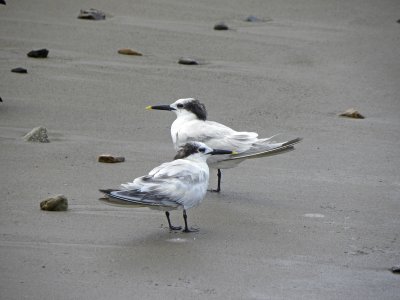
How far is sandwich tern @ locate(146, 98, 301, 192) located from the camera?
19.2 feet

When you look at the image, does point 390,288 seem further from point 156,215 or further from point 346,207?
point 156,215

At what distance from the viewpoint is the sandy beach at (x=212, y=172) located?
4242 millimetres

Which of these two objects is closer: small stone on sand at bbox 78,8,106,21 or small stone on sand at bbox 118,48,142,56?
small stone on sand at bbox 118,48,142,56

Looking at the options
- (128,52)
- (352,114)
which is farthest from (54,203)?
(128,52)

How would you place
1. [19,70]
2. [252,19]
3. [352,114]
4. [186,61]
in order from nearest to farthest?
1. [352,114]
2. [19,70]
3. [186,61]
4. [252,19]

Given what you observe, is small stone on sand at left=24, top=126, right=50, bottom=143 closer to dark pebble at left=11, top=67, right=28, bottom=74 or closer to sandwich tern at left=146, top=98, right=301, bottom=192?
sandwich tern at left=146, top=98, right=301, bottom=192

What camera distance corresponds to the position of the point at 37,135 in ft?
20.8

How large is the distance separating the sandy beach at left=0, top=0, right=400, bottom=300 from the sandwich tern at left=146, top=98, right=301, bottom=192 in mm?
232

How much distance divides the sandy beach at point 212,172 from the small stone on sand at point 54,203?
50 mm

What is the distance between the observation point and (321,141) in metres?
6.95

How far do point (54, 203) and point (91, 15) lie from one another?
5.47 m

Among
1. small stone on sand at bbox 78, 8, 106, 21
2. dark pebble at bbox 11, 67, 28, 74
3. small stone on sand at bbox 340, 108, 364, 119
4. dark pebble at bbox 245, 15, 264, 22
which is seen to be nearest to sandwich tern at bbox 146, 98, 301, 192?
small stone on sand at bbox 340, 108, 364, 119

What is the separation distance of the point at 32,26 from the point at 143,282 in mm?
6143

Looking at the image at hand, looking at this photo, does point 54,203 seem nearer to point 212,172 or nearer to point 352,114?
point 212,172
